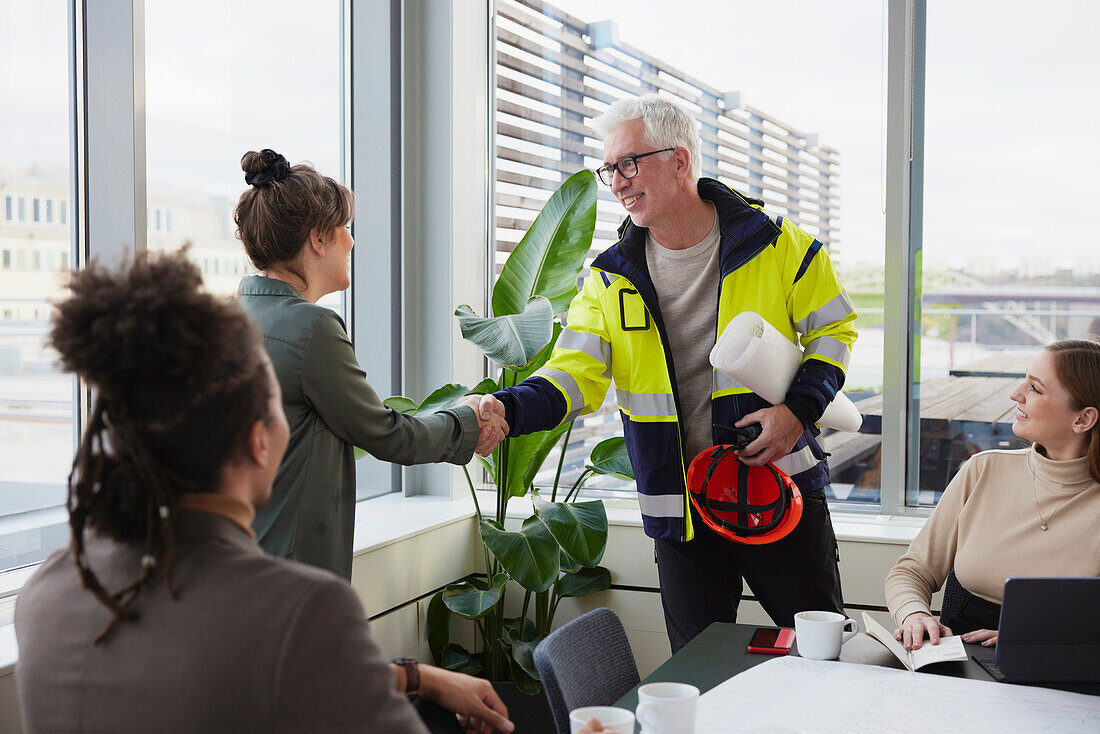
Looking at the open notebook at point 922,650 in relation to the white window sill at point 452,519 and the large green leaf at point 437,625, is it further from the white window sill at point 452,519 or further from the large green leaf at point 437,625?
the large green leaf at point 437,625

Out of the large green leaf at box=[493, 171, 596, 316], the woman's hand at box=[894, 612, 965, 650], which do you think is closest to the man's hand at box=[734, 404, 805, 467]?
the woman's hand at box=[894, 612, 965, 650]

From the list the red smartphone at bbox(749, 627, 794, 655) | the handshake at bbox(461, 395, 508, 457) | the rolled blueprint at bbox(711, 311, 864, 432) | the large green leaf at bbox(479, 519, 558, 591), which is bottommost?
the large green leaf at bbox(479, 519, 558, 591)

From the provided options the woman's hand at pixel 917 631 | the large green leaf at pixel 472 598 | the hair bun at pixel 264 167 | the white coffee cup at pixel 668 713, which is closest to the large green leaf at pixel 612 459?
the large green leaf at pixel 472 598

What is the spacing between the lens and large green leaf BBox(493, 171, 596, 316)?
3.04m

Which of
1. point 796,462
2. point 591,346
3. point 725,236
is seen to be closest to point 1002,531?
point 796,462

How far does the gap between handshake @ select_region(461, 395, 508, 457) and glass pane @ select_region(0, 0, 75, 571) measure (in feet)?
3.35

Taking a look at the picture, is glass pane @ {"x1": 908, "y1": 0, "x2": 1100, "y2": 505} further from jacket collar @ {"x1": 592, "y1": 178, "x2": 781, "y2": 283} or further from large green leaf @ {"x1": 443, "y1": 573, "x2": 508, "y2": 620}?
large green leaf @ {"x1": 443, "y1": 573, "x2": 508, "y2": 620}

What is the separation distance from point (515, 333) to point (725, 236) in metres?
0.69

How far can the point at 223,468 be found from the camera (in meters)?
1.01

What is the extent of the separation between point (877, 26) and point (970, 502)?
1921 mm

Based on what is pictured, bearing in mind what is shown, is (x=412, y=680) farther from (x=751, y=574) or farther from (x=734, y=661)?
(x=751, y=574)

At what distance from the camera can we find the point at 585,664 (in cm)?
170

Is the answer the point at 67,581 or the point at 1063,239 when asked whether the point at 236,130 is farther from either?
the point at 1063,239

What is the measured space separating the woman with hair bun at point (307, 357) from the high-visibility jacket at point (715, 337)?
586 mm
